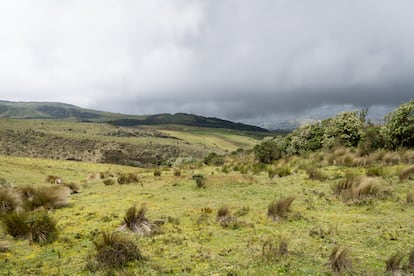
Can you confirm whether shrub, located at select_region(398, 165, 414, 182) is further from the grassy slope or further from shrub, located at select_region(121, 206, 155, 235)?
shrub, located at select_region(121, 206, 155, 235)

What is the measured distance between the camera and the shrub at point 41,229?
9.92 m

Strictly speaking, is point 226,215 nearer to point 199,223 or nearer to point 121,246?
point 199,223

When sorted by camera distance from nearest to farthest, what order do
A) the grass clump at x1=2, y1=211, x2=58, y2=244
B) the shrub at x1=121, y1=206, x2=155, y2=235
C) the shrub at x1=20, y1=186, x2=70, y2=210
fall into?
the grass clump at x1=2, y1=211, x2=58, y2=244, the shrub at x1=121, y1=206, x2=155, y2=235, the shrub at x1=20, y1=186, x2=70, y2=210

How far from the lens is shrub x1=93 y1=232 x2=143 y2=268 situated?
790cm

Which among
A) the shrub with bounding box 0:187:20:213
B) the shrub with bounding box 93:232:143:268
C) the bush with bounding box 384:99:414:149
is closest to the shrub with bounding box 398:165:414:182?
the bush with bounding box 384:99:414:149

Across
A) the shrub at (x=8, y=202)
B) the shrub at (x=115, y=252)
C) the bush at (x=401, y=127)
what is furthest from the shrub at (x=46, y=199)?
the bush at (x=401, y=127)

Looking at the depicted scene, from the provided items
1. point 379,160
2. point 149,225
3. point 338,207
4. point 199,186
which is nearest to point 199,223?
point 149,225

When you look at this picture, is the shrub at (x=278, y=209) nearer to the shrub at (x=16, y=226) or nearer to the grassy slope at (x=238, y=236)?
the grassy slope at (x=238, y=236)

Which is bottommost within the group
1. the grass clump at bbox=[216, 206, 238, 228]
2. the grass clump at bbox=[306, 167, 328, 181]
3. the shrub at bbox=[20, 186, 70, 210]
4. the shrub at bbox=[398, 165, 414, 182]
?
the shrub at bbox=[20, 186, 70, 210]

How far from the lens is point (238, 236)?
10.1 meters

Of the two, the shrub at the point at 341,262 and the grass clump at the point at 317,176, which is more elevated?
the grass clump at the point at 317,176

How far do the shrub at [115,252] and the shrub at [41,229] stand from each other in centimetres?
263

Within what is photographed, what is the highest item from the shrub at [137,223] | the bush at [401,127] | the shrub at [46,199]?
the bush at [401,127]

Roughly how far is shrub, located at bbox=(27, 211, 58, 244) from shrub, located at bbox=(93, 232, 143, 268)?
263 centimetres
